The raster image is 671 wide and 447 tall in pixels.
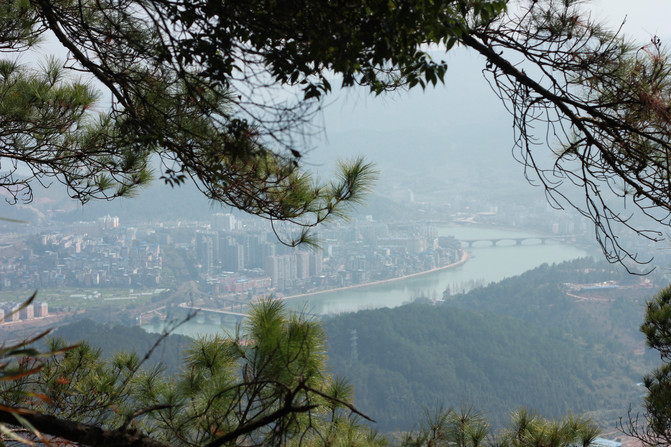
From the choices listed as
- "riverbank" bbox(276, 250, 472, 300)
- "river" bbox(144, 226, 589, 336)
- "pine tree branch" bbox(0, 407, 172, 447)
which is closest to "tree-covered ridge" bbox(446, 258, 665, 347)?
"river" bbox(144, 226, 589, 336)

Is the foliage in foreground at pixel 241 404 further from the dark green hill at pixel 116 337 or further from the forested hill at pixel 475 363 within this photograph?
the forested hill at pixel 475 363

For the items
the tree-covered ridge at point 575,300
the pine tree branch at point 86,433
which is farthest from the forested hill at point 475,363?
the pine tree branch at point 86,433

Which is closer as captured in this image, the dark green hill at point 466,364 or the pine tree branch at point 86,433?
the pine tree branch at point 86,433

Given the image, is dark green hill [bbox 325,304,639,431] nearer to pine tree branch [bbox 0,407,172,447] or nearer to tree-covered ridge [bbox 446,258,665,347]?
tree-covered ridge [bbox 446,258,665,347]

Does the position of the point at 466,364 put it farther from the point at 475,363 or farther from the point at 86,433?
the point at 86,433

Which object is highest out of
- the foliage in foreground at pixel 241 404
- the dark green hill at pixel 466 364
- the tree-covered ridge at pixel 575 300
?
the foliage in foreground at pixel 241 404
